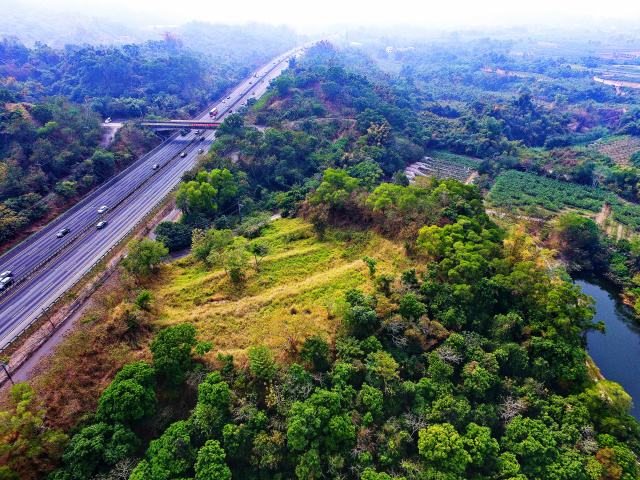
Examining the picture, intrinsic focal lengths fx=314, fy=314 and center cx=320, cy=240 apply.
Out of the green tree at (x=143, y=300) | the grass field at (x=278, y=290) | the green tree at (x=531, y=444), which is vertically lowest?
the green tree at (x=531, y=444)

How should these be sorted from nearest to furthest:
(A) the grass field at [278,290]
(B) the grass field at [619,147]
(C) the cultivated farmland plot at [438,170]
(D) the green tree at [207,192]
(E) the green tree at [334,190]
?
(A) the grass field at [278,290] < (E) the green tree at [334,190] < (D) the green tree at [207,192] < (C) the cultivated farmland plot at [438,170] < (B) the grass field at [619,147]

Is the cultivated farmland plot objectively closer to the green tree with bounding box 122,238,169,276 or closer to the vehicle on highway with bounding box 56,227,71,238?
the green tree with bounding box 122,238,169,276

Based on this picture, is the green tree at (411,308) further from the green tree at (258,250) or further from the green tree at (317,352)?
the green tree at (258,250)

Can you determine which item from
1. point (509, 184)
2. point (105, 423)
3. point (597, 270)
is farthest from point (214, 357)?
point (509, 184)

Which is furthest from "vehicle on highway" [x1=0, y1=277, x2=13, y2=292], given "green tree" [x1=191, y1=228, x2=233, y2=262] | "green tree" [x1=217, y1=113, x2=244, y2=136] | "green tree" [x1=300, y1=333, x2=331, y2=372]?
"green tree" [x1=217, y1=113, x2=244, y2=136]

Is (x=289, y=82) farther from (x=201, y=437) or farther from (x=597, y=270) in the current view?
(x=201, y=437)

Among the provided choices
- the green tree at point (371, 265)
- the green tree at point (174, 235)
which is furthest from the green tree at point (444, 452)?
the green tree at point (174, 235)
